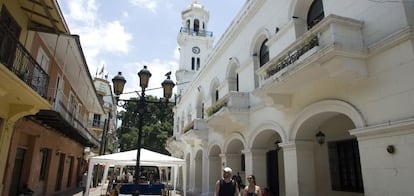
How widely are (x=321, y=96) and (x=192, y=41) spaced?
2823 cm

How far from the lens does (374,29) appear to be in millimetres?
6133

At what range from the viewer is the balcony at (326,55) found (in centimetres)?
598

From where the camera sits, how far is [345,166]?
29.9 ft

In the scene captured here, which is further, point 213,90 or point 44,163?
point 213,90

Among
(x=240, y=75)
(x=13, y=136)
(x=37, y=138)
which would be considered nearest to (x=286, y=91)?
(x=240, y=75)

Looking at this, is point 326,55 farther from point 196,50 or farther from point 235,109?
point 196,50

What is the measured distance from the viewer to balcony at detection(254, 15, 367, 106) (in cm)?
598

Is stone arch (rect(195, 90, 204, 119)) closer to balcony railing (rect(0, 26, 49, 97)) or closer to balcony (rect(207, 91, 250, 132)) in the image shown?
balcony (rect(207, 91, 250, 132))

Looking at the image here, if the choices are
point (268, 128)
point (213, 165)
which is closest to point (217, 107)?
point (268, 128)

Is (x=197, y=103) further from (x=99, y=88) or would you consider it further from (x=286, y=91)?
(x=99, y=88)

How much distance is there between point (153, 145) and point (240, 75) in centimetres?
2721

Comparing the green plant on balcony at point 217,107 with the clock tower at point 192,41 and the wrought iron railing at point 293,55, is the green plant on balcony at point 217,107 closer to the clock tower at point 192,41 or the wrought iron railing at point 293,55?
the wrought iron railing at point 293,55

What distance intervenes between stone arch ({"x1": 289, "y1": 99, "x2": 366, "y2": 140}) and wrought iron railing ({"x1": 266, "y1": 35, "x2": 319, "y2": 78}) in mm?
1264

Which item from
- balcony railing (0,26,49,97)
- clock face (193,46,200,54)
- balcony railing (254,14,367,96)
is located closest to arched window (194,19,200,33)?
clock face (193,46,200,54)
